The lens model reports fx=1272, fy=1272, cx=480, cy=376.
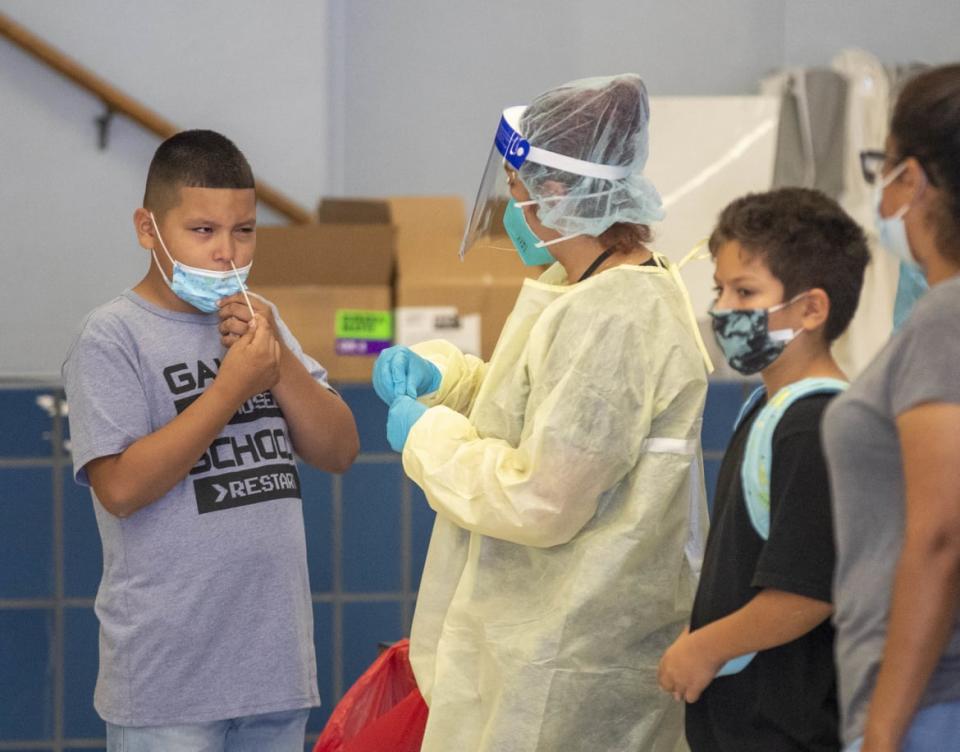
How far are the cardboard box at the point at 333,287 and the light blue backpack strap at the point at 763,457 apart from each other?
1.53 metres

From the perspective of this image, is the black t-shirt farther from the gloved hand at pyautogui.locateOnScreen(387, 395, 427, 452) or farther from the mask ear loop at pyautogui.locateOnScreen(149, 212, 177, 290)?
the mask ear loop at pyautogui.locateOnScreen(149, 212, 177, 290)

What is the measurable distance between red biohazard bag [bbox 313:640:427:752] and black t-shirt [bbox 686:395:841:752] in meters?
0.56

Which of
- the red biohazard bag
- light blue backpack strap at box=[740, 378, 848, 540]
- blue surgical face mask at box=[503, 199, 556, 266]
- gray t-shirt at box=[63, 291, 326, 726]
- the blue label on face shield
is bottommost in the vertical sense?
the red biohazard bag

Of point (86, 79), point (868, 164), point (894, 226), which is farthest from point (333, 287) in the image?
point (868, 164)

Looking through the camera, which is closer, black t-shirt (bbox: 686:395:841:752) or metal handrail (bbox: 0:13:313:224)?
black t-shirt (bbox: 686:395:841:752)

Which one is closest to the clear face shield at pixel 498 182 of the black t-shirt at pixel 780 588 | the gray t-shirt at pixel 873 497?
the black t-shirt at pixel 780 588

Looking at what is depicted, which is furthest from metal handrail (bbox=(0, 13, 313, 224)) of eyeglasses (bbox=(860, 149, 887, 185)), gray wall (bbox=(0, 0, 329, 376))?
eyeglasses (bbox=(860, 149, 887, 185))

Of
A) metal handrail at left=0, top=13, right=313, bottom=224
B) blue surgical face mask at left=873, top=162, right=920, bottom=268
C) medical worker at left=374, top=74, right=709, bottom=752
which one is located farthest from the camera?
metal handrail at left=0, top=13, right=313, bottom=224

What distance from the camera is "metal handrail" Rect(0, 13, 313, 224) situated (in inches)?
147

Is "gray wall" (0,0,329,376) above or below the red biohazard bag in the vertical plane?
above

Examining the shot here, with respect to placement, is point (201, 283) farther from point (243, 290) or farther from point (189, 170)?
point (189, 170)

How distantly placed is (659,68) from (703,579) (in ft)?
10.3

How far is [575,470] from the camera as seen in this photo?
1.64m

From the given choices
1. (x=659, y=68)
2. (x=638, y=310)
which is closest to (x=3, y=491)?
(x=638, y=310)
